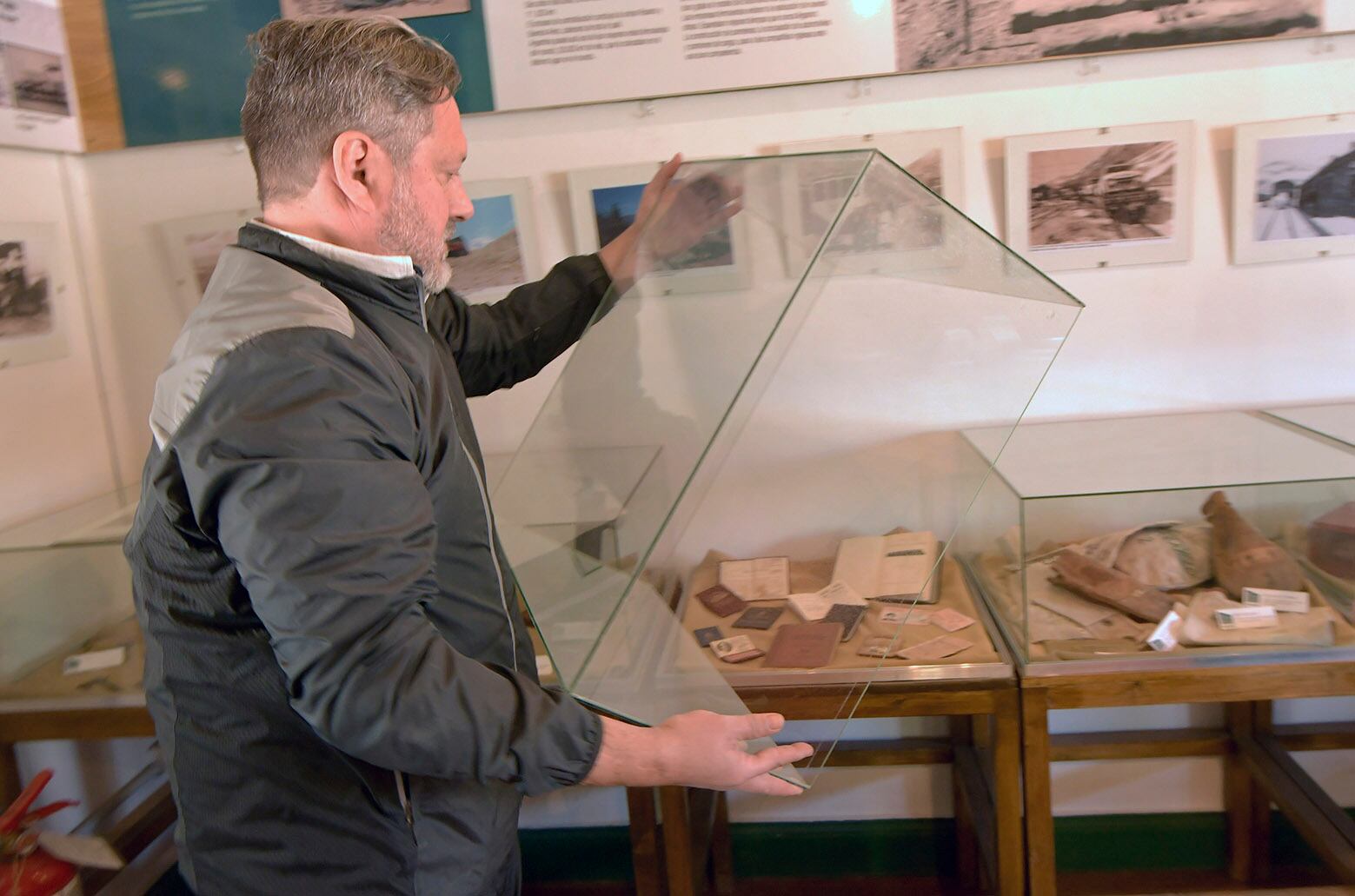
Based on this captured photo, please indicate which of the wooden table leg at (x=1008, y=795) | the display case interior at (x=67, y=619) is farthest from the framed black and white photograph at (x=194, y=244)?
the wooden table leg at (x=1008, y=795)

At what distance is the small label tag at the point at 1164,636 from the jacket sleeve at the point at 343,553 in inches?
47.0

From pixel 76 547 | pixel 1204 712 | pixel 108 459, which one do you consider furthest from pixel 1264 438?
pixel 108 459

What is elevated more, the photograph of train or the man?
the photograph of train

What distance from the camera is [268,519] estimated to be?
913mm

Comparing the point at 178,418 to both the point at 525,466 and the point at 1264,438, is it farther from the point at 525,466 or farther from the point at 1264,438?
the point at 1264,438

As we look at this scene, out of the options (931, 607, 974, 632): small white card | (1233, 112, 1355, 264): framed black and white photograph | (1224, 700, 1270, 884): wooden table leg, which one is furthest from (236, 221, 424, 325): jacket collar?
(1224, 700, 1270, 884): wooden table leg

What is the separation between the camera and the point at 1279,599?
174 centimetres

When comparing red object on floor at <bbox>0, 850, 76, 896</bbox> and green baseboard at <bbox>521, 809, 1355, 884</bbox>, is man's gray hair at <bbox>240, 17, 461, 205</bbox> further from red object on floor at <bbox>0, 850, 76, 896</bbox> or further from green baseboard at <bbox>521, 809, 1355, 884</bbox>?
green baseboard at <bbox>521, 809, 1355, 884</bbox>

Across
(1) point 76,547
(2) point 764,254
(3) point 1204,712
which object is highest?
(2) point 764,254

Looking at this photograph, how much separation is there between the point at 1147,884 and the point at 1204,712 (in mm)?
440

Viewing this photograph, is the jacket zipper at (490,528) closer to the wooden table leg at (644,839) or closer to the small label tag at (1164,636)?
the wooden table leg at (644,839)

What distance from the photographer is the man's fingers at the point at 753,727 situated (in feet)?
3.59

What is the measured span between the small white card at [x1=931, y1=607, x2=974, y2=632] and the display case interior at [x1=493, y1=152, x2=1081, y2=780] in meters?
0.15

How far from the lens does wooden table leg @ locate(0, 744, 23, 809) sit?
6.77ft
